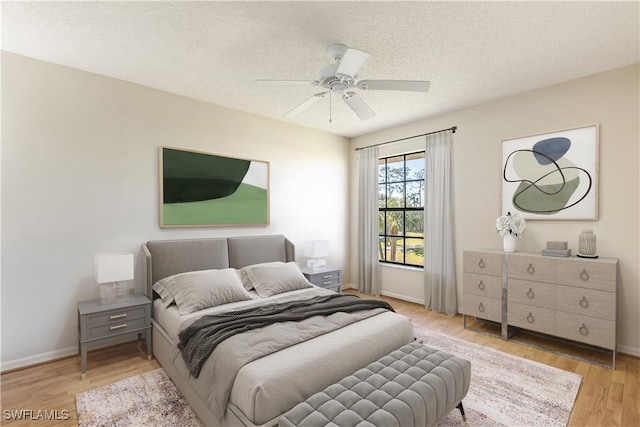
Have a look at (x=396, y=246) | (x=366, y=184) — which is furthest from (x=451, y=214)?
(x=366, y=184)

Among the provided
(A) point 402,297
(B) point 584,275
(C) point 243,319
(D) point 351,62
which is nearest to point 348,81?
(D) point 351,62

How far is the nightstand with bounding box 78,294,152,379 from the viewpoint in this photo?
2.62 m

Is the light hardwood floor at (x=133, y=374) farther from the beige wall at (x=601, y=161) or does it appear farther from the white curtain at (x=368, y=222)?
the white curtain at (x=368, y=222)

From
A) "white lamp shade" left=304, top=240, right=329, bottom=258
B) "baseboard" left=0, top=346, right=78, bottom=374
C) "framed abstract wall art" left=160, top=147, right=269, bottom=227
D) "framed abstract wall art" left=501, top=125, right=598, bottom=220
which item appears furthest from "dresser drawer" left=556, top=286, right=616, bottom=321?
"baseboard" left=0, top=346, right=78, bottom=374

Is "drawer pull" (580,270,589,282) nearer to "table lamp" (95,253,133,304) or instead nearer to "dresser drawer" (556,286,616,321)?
"dresser drawer" (556,286,616,321)

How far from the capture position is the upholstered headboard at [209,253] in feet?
10.9

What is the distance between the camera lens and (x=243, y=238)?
4.06 metres

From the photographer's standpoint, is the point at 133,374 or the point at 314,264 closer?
the point at 133,374

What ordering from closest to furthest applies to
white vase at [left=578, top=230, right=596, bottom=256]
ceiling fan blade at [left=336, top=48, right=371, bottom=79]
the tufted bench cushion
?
1. the tufted bench cushion
2. ceiling fan blade at [left=336, top=48, right=371, bottom=79]
3. white vase at [left=578, top=230, right=596, bottom=256]

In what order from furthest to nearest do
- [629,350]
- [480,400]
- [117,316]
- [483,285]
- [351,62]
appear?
[483,285], [629,350], [117,316], [480,400], [351,62]

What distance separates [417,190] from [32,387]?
4863 millimetres

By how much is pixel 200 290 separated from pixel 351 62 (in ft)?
7.79

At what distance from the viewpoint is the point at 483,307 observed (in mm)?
3613

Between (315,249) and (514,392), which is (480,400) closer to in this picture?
(514,392)
